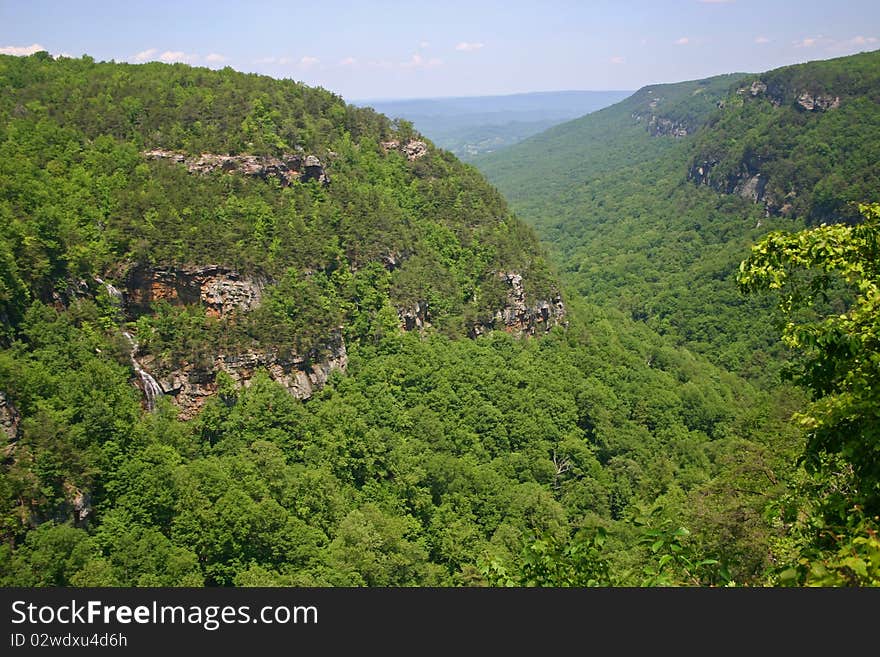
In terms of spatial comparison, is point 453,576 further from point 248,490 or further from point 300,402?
point 300,402

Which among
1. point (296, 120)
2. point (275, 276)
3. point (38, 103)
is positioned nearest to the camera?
point (275, 276)

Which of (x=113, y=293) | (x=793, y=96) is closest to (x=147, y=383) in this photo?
(x=113, y=293)

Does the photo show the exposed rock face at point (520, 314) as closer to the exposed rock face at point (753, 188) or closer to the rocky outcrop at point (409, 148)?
the rocky outcrop at point (409, 148)

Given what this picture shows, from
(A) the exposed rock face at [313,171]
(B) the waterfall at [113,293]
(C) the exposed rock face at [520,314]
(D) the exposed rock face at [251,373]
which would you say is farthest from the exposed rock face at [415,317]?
(B) the waterfall at [113,293]

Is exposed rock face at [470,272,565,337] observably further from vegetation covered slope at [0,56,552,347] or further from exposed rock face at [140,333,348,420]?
exposed rock face at [140,333,348,420]

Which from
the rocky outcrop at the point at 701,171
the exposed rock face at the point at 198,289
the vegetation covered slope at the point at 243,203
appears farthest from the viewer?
the rocky outcrop at the point at 701,171

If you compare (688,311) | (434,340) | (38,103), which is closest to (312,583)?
(434,340)

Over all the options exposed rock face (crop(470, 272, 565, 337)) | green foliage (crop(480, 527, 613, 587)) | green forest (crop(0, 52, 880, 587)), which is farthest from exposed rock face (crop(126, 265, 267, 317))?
green foliage (crop(480, 527, 613, 587))
